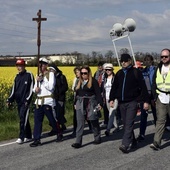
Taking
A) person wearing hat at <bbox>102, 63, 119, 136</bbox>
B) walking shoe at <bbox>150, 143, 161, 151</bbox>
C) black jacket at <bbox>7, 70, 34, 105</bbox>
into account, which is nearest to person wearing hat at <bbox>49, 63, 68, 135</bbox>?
black jacket at <bbox>7, 70, 34, 105</bbox>

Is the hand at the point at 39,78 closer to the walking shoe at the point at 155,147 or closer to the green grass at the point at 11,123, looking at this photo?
the green grass at the point at 11,123

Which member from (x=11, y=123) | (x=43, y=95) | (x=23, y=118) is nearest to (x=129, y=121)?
(x=43, y=95)

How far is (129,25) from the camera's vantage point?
16.3m

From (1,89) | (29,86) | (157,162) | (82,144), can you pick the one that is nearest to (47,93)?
(29,86)

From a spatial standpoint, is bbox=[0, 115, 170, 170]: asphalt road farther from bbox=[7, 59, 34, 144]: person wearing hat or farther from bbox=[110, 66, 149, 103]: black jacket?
bbox=[110, 66, 149, 103]: black jacket

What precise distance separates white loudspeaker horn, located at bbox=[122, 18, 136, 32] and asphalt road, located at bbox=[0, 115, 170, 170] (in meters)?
8.15

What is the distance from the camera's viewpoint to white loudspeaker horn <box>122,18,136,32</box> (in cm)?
1630

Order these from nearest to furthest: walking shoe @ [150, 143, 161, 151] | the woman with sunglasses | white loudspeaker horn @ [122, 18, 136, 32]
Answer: walking shoe @ [150, 143, 161, 151] → the woman with sunglasses → white loudspeaker horn @ [122, 18, 136, 32]

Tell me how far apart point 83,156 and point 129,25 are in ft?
32.5

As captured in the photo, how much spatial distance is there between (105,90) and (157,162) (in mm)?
3871

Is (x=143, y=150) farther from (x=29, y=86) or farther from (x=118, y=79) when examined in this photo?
(x=29, y=86)

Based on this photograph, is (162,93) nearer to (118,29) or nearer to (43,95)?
(43,95)

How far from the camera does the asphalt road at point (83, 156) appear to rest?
6.55m

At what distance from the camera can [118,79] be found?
7.86 meters
